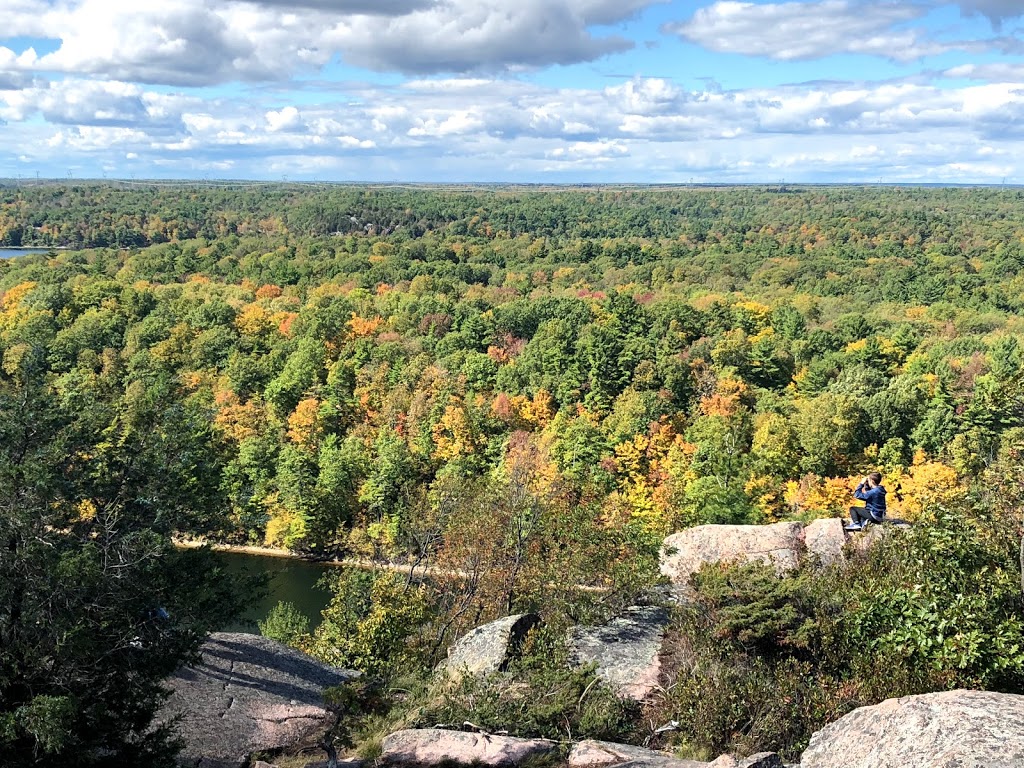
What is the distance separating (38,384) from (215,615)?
566 cm

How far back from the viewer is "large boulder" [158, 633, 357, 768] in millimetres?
14305

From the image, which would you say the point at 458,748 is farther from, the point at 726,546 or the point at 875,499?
the point at 875,499

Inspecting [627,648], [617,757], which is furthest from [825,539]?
[617,757]

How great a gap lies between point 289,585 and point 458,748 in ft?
123

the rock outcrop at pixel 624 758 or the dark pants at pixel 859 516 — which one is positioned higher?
the dark pants at pixel 859 516

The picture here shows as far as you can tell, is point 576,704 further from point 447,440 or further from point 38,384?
point 447,440

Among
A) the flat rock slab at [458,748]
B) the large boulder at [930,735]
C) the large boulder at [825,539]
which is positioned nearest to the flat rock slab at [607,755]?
the flat rock slab at [458,748]

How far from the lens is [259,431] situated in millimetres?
59906

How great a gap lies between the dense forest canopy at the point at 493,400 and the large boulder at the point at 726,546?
1091mm

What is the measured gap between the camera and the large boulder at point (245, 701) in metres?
14.3

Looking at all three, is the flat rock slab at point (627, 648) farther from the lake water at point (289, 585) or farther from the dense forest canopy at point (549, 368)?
the lake water at point (289, 585)

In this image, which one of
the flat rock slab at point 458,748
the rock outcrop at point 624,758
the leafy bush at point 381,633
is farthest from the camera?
the leafy bush at point 381,633

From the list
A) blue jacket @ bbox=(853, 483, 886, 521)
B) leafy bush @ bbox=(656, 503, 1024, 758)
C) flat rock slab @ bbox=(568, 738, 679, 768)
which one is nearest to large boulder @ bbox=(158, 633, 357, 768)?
flat rock slab @ bbox=(568, 738, 679, 768)

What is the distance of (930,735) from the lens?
28.5ft
